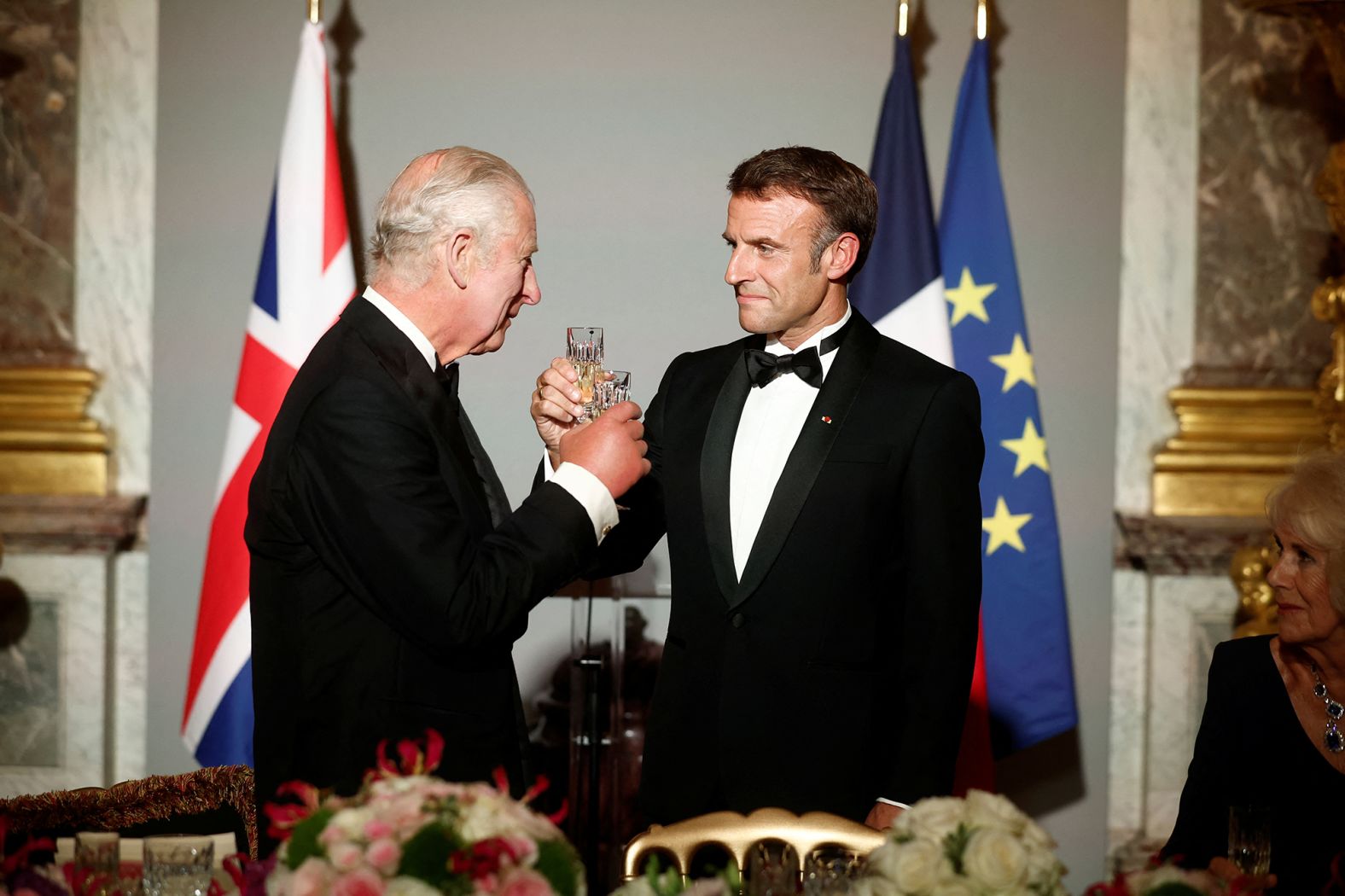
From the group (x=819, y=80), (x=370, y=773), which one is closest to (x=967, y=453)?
(x=370, y=773)

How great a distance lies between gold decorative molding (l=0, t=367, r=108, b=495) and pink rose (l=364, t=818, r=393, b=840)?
3.61 m

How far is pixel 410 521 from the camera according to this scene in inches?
86.9

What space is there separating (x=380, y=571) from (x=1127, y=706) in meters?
3.45

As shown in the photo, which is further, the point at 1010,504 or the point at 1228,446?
the point at 1228,446

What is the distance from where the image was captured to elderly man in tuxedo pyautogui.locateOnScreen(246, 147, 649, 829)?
2221mm

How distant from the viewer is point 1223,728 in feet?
8.96

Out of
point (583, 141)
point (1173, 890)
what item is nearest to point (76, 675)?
point (583, 141)

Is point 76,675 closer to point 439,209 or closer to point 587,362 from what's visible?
point 587,362

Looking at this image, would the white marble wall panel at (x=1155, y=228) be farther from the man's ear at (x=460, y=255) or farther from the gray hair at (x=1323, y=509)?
the man's ear at (x=460, y=255)

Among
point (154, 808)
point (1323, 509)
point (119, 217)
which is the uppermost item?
point (119, 217)

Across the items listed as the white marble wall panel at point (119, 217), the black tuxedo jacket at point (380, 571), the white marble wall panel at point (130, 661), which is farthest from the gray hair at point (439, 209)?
the white marble wall panel at point (130, 661)

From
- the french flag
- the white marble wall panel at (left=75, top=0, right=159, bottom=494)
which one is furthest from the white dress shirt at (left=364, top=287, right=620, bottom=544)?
the white marble wall panel at (left=75, top=0, right=159, bottom=494)

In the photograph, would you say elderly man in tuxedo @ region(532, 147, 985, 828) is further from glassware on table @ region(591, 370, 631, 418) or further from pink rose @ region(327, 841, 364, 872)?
pink rose @ region(327, 841, 364, 872)

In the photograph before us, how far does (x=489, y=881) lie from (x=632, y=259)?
3.53 m
